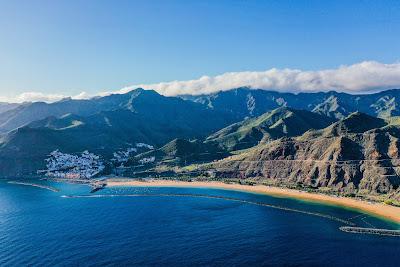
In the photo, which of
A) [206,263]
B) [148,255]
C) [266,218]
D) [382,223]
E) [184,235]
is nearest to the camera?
[206,263]

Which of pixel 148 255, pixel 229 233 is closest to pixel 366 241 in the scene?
pixel 229 233

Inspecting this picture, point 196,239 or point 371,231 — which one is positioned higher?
point 196,239

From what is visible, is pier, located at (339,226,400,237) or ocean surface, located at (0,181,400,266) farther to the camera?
pier, located at (339,226,400,237)

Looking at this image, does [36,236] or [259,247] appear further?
[36,236]

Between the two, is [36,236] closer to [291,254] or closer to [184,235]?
[184,235]

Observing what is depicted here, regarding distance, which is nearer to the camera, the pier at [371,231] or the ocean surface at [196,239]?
the ocean surface at [196,239]

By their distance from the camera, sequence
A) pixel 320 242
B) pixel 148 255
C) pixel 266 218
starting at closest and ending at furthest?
1. pixel 148 255
2. pixel 320 242
3. pixel 266 218

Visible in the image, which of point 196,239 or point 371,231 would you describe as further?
point 371,231
